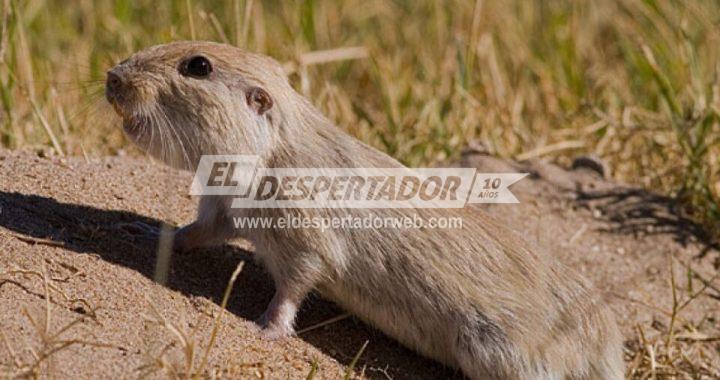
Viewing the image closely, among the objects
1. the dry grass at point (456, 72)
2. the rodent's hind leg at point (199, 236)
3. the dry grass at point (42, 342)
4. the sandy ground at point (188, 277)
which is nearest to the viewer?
the dry grass at point (42, 342)

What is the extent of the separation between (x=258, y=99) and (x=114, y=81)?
1.83 ft

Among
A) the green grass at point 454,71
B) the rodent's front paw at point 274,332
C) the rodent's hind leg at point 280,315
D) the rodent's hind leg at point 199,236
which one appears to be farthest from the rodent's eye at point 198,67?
the green grass at point 454,71

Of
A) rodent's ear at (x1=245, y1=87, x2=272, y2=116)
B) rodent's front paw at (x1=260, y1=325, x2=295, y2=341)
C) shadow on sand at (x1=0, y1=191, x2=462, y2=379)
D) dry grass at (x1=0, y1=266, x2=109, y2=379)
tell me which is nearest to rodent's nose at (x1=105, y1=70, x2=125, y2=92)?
rodent's ear at (x1=245, y1=87, x2=272, y2=116)

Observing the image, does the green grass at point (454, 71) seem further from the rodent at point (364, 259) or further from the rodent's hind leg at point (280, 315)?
the rodent's hind leg at point (280, 315)

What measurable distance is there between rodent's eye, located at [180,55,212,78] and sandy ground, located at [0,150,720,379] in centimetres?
78

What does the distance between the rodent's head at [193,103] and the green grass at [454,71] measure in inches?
47.6

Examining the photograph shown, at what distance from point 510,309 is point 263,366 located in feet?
3.38

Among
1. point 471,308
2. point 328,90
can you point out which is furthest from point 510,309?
point 328,90

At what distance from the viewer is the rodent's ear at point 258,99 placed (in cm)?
416

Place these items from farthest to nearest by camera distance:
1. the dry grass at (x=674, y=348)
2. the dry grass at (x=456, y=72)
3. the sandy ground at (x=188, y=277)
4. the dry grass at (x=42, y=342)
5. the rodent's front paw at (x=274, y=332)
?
the dry grass at (x=456, y=72) < the dry grass at (x=674, y=348) < the rodent's front paw at (x=274, y=332) < the sandy ground at (x=188, y=277) < the dry grass at (x=42, y=342)

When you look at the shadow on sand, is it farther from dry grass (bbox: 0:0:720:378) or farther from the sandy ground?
dry grass (bbox: 0:0:720:378)

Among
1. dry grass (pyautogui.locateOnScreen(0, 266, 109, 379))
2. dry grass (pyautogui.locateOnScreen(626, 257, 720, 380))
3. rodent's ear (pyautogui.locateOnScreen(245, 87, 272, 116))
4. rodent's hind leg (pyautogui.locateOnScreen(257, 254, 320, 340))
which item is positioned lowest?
dry grass (pyautogui.locateOnScreen(626, 257, 720, 380))

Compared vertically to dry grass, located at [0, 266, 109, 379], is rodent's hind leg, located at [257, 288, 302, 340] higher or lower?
lower

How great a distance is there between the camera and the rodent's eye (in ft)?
13.5
